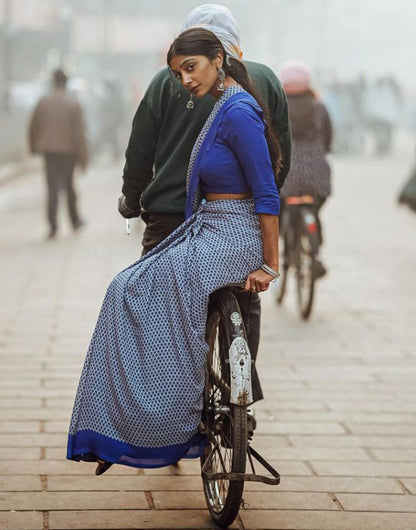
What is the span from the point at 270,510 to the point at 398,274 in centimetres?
666

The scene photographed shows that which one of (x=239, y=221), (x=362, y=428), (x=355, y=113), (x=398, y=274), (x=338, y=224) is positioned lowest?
(x=355, y=113)

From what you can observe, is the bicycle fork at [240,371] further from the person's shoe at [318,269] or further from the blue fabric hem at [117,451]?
the person's shoe at [318,269]

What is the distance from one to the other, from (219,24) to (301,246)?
4.65 meters

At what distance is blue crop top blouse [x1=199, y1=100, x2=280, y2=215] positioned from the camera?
13.8 ft

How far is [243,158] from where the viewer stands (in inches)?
166

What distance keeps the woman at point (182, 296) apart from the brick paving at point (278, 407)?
366mm

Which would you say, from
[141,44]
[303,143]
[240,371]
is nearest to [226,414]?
[240,371]

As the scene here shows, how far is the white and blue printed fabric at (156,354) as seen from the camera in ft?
13.7

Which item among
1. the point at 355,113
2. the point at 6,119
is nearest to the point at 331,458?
the point at 6,119

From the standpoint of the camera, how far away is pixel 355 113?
110ft

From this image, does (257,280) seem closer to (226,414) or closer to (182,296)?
(182,296)

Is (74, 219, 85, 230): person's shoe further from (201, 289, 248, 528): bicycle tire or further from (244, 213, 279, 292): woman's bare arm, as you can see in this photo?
(244, 213, 279, 292): woman's bare arm

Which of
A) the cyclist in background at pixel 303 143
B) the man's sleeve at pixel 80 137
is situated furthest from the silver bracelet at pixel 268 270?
the man's sleeve at pixel 80 137

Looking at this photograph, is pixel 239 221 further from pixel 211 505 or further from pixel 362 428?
pixel 362 428
